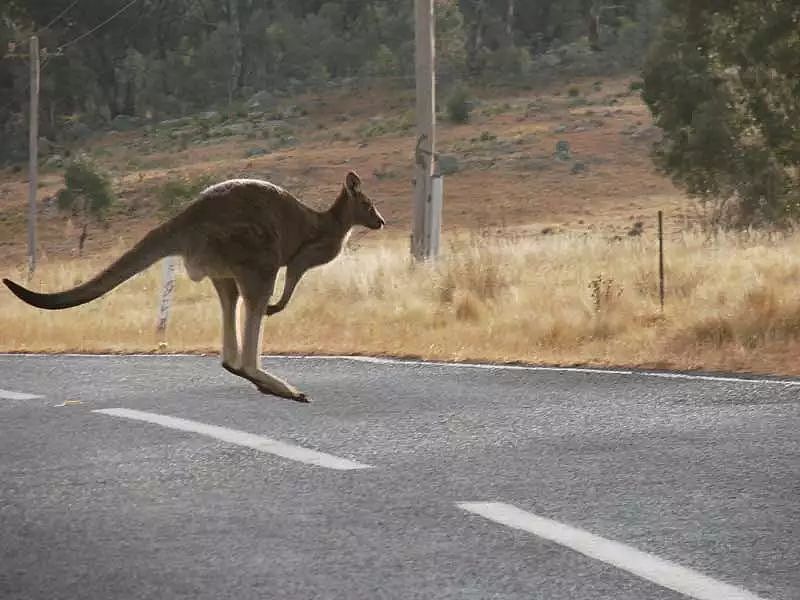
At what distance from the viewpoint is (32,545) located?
23.7 feet

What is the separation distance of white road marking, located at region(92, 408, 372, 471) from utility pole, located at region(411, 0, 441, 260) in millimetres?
14051

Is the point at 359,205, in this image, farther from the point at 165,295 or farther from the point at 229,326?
the point at 165,295

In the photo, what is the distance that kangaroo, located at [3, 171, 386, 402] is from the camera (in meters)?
10.1

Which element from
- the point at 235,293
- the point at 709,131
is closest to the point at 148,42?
the point at 709,131

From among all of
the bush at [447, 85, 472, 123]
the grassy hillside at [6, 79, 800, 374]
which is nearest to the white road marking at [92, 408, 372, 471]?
the grassy hillside at [6, 79, 800, 374]

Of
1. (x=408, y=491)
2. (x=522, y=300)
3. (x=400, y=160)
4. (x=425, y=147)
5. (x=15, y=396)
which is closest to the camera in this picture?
(x=408, y=491)

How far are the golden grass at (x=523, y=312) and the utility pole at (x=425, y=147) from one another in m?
0.53

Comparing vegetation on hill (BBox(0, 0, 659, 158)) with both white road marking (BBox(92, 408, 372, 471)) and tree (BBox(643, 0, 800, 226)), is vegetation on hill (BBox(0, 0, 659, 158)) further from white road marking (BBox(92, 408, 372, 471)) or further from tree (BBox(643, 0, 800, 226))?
white road marking (BBox(92, 408, 372, 471))

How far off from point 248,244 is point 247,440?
1.16m

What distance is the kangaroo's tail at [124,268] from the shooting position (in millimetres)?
9578

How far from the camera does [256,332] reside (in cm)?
1045

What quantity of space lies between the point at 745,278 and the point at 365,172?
48.7 meters

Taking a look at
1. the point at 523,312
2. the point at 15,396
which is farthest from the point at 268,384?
the point at 523,312

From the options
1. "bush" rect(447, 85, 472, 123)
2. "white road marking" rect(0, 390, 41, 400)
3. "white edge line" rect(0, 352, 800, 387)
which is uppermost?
"bush" rect(447, 85, 472, 123)
